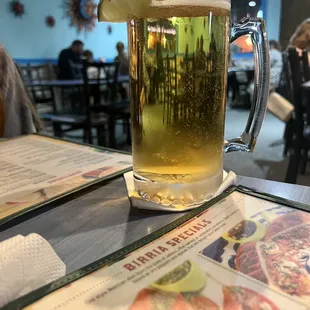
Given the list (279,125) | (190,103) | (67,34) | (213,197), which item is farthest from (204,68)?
(67,34)

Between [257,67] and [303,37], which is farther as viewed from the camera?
[303,37]

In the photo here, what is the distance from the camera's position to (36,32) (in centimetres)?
550

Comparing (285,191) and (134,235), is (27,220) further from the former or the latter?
(285,191)

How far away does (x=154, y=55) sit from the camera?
1.47 ft

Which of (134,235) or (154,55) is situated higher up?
(154,55)

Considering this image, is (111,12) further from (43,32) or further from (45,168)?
(43,32)

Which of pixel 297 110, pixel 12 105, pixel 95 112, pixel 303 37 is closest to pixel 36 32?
pixel 95 112

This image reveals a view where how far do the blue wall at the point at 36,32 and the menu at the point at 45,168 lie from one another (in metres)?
4.53

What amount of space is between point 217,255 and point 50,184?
304mm

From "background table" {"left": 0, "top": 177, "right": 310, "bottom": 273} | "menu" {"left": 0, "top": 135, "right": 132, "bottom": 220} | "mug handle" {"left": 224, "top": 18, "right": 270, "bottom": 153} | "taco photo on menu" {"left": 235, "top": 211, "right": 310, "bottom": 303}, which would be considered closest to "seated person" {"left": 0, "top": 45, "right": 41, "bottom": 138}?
"menu" {"left": 0, "top": 135, "right": 132, "bottom": 220}

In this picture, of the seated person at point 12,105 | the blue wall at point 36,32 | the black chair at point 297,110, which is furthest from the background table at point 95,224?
the blue wall at point 36,32

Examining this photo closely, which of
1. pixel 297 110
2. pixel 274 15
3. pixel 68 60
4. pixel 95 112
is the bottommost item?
pixel 95 112

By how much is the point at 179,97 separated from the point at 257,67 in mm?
144

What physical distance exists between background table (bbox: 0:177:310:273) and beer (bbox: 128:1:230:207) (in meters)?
0.04
